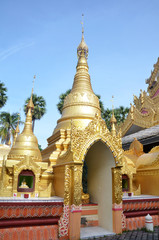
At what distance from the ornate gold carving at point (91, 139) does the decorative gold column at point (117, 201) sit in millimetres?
425

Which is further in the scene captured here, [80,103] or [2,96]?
[2,96]

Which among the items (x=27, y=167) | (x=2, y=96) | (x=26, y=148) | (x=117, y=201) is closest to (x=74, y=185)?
(x=117, y=201)

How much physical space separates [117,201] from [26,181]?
11.8 ft

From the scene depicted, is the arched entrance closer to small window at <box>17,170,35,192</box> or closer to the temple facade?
the temple facade

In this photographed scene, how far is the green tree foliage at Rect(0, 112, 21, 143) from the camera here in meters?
34.1

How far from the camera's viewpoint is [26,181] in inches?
301

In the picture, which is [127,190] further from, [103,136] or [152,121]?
[152,121]

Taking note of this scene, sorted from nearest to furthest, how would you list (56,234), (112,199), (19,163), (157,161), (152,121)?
(56,234), (112,199), (19,163), (157,161), (152,121)

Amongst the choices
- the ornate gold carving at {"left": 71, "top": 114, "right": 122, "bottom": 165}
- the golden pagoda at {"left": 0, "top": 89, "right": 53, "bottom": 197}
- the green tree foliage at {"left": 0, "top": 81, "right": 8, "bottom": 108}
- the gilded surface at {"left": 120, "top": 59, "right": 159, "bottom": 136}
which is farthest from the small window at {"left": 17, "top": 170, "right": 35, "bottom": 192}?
the green tree foliage at {"left": 0, "top": 81, "right": 8, "bottom": 108}

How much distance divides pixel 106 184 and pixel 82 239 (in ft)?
6.85

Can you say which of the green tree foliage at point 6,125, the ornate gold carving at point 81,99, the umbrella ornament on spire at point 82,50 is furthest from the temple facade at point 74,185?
the green tree foliage at point 6,125

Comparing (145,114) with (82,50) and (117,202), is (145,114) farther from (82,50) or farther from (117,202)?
(117,202)

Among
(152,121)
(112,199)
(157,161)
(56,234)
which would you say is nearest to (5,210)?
(56,234)

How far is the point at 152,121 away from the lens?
15.0 meters
